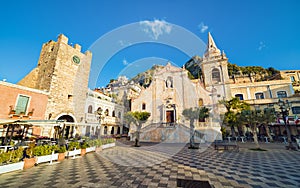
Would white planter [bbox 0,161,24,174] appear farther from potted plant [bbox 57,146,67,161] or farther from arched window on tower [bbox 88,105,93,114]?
arched window on tower [bbox 88,105,93,114]

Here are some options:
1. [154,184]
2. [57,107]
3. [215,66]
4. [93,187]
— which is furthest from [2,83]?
[215,66]

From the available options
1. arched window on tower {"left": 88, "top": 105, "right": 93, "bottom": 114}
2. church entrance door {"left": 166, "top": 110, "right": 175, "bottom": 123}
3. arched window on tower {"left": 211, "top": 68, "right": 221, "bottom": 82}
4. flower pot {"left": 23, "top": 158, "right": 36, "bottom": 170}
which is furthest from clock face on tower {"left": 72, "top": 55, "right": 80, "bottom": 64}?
arched window on tower {"left": 211, "top": 68, "right": 221, "bottom": 82}

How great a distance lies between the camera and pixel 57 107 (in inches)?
506

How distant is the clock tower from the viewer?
12938mm

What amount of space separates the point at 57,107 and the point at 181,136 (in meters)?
14.2

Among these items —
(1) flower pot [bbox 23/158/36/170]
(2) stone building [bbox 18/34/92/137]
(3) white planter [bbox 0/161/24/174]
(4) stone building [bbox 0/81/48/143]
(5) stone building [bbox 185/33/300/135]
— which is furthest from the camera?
(5) stone building [bbox 185/33/300/135]

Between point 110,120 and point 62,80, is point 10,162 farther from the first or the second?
point 110,120

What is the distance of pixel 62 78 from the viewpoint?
543 inches

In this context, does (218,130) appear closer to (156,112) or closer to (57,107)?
(156,112)

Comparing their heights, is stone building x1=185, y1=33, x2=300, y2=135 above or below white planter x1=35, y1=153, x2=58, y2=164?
above

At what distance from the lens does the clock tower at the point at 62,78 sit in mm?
12938

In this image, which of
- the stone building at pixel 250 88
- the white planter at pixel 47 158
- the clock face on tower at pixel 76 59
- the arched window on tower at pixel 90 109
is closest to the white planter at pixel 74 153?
the white planter at pixel 47 158

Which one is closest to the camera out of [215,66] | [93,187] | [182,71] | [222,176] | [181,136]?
[93,187]

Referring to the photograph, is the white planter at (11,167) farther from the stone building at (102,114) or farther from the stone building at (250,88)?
the stone building at (250,88)
